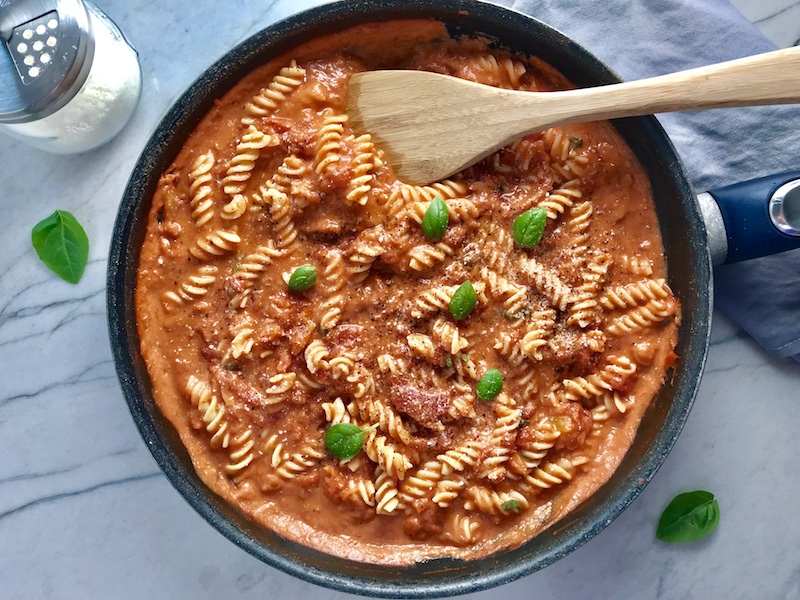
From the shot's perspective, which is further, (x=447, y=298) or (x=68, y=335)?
(x=68, y=335)

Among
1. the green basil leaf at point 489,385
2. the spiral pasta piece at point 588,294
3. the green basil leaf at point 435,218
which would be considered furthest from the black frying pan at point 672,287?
the green basil leaf at point 435,218

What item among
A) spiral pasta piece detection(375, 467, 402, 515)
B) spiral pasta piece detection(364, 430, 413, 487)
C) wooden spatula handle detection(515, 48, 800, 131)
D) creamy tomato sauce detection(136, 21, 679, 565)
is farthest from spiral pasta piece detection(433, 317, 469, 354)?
wooden spatula handle detection(515, 48, 800, 131)

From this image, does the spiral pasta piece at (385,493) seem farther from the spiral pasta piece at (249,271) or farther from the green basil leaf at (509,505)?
the spiral pasta piece at (249,271)

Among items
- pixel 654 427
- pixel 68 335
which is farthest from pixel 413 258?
pixel 68 335

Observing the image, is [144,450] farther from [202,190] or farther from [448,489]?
[448,489]

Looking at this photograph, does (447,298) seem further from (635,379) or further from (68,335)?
(68,335)
